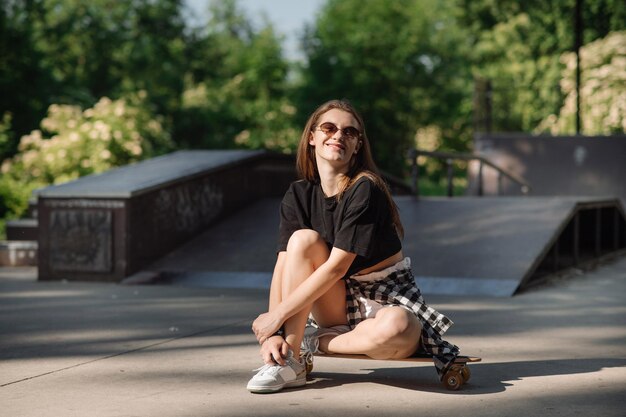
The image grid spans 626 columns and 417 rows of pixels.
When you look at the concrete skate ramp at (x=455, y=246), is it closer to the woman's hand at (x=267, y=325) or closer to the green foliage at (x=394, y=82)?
the woman's hand at (x=267, y=325)

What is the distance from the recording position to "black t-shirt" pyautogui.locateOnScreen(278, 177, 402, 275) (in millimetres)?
4266

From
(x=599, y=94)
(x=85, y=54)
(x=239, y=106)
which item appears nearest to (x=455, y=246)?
(x=599, y=94)

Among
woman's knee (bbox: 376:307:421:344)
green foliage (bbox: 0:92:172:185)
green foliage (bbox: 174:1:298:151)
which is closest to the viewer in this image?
woman's knee (bbox: 376:307:421:344)

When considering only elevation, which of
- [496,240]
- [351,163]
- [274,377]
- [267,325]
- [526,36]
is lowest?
[274,377]

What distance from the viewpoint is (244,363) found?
5219mm

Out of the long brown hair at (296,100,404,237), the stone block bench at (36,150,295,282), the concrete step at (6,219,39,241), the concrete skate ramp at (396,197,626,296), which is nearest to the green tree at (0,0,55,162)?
the concrete step at (6,219,39,241)

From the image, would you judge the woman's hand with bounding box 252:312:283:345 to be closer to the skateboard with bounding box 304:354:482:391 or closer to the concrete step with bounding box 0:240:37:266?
the skateboard with bounding box 304:354:482:391

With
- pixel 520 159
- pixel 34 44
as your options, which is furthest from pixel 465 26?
pixel 520 159

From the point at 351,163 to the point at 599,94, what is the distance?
785 inches

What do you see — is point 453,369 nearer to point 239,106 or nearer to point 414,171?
point 414,171

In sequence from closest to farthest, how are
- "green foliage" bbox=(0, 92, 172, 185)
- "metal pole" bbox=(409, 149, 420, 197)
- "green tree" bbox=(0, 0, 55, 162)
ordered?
1. "metal pole" bbox=(409, 149, 420, 197)
2. "green foliage" bbox=(0, 92, 172, 185)
3. "green tree" bbox=(0, 0, 55, 162)

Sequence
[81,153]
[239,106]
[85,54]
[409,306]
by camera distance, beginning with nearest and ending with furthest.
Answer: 1. [409,306]
2. [81,153]
3. [239,106]
4. [85,54]

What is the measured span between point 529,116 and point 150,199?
78.0 ft

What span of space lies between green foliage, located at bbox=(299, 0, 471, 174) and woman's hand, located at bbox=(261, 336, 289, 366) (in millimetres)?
28867
